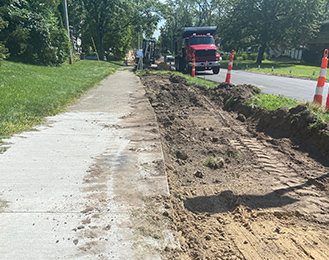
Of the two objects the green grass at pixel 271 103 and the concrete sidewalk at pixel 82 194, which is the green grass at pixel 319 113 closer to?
the green grass at pixel 271 103

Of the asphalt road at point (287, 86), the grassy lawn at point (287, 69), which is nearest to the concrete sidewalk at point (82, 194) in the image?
the asphalt road at point (287, 86)

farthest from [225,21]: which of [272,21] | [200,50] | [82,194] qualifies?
[82,194]

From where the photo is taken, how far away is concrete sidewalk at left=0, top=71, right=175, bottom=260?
2.33 meters

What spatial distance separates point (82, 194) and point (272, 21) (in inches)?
1669

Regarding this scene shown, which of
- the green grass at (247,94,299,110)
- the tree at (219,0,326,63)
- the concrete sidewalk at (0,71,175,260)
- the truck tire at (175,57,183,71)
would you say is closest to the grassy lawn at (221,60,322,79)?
the tree at (219,0,326,63)

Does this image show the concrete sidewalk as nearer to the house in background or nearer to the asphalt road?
the asphalt road

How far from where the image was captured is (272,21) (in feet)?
128

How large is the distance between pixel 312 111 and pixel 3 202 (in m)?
5.32

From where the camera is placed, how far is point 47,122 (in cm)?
620

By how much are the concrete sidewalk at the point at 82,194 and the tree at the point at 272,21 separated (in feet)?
129

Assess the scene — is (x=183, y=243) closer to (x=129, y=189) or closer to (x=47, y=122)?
(x=129, y=189)

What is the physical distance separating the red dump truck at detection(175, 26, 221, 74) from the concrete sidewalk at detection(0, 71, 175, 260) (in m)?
16.0

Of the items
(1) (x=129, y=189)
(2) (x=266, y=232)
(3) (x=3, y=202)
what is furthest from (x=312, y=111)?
(3) (x=3, y=202)

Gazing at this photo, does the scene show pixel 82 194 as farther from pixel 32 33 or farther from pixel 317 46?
pixel 317 46
